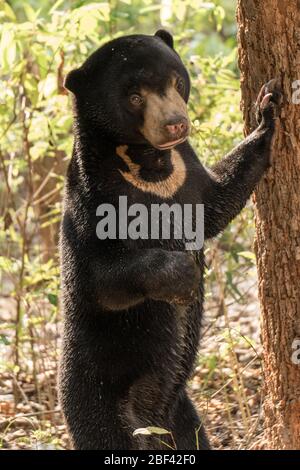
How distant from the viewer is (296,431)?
4.53 m

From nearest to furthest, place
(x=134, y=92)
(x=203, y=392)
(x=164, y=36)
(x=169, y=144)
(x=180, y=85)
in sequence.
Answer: (x=169, y=144), (x=134, y=92), (x=180, y=85), (x=164, y=36), (x=203, y=392)

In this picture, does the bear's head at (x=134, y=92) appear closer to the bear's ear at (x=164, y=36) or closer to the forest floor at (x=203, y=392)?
the bear's ear at (x=164, y=36)

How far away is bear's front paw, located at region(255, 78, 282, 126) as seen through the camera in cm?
436

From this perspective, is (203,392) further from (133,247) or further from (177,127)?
(177,127)

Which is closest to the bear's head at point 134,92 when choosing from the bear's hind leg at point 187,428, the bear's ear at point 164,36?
the bear's ear at point 164,36

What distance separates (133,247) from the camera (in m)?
4.71

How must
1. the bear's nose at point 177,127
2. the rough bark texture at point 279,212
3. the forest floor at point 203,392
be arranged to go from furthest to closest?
the forest floor at point 203,392, the bear's nose at point 177,127, the rough bark texture at point 279,212

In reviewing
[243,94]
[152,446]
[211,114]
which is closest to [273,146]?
[243,94]

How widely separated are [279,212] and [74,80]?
48.6 inches

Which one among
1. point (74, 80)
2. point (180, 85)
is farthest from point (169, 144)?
point (74, 80)

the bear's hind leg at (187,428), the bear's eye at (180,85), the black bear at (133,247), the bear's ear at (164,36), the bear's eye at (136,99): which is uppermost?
the bear's ear at (164,36)

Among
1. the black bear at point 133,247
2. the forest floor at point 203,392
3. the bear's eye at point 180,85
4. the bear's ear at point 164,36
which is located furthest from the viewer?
the forest floor at point 203,392

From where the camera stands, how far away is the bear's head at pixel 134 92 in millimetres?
4543

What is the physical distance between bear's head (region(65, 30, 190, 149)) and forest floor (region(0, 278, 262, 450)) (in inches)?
48.8
